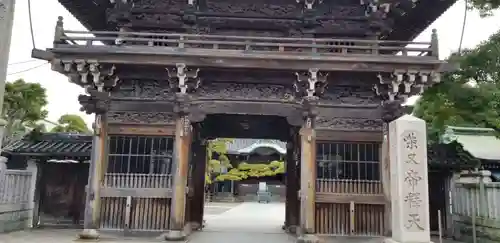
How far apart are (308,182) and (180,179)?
11.0 ft

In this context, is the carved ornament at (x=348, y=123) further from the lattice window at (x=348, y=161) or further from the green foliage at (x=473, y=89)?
the green foliage at (x=473, y=89)

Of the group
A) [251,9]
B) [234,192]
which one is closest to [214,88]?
[251,9]

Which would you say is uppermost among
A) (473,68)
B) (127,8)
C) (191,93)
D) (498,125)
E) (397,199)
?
(127,8)

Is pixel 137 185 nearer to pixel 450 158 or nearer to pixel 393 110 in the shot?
pixel 393 110

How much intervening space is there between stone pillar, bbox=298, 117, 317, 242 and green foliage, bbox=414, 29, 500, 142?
14.3 feet

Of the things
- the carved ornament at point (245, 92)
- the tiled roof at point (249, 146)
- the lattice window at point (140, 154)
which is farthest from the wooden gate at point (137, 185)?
the tiled roof at point (249, 146)

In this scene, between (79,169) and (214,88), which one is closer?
(214,88)

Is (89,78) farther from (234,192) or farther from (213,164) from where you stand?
(234,192)

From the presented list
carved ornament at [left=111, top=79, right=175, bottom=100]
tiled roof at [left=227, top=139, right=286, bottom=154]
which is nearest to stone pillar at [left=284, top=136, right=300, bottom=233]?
carved ornament at [left=111, top=79, right=175, bottom=100]

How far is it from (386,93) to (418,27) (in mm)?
4888

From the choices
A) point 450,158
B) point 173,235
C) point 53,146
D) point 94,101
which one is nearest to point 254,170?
point 53,146

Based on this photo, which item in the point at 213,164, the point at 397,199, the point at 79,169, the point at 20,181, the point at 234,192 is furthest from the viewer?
the point at 234,192

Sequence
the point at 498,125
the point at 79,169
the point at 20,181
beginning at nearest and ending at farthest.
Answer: the point at 498,125
the point at 20,181
the point at 79,169

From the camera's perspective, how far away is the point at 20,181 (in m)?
13.3
